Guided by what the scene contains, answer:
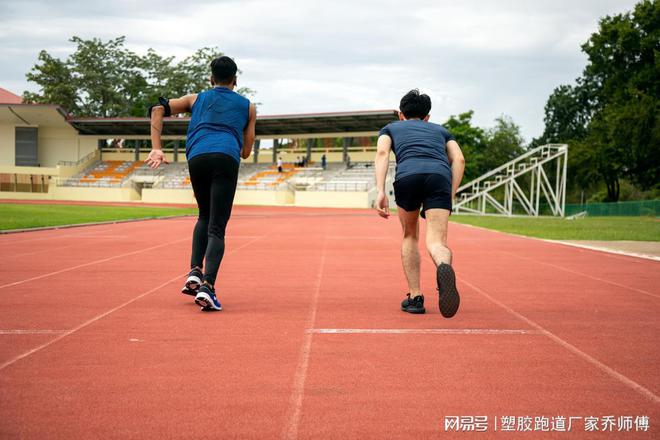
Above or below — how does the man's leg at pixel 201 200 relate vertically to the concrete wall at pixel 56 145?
below

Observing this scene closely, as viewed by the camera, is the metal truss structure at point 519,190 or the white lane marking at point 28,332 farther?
the metal truss structure at point 519,190

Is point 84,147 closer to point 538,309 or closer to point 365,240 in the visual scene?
point 365,240

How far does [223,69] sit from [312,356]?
9.16ft

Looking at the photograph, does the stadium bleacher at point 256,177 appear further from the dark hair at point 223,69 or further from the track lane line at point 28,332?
the track lane line at point 28,332

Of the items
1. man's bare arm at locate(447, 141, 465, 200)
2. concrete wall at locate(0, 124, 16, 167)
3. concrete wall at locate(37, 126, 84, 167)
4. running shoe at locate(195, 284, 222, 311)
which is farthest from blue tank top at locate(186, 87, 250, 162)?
concrete wall at locate(37, 126, 84, 167)

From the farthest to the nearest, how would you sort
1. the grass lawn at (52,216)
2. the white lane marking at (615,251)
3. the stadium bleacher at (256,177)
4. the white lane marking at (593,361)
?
the stadium bleacher at (256,177) < the grass lawn at (52,216) < the white lane marking at (615,251) < the white lane marking at (593,361)

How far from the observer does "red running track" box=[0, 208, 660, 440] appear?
2613 mm

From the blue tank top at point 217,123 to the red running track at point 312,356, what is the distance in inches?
55.0

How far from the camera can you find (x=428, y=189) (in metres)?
4.88

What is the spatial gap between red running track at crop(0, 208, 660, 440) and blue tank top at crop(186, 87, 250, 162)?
4.58ft

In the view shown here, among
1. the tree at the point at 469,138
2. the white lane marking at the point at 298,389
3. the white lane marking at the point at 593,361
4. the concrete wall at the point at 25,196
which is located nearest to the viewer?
the white lane marking at the point at 298,389

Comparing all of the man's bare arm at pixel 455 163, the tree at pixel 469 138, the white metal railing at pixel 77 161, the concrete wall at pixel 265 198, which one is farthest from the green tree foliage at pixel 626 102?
the white metal railing at pixel 77 161

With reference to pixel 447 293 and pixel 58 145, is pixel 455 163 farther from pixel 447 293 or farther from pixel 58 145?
pixel 58 145

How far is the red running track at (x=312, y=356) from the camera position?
261 centimetres
